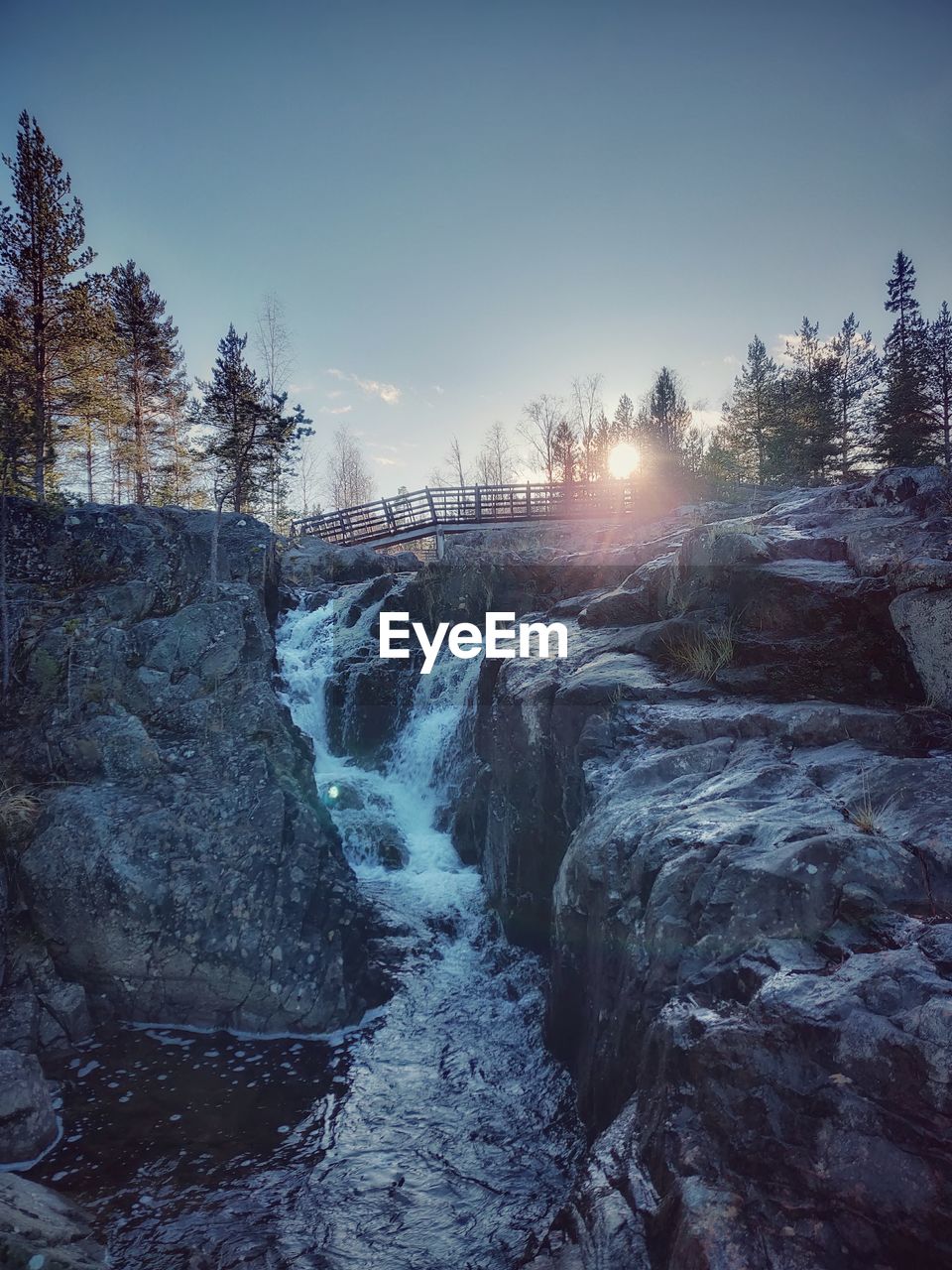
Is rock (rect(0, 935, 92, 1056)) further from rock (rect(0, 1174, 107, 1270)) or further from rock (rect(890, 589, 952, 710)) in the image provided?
rock (rect(890, 589, 952, 710))

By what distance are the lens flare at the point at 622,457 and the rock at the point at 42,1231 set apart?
48402 mm

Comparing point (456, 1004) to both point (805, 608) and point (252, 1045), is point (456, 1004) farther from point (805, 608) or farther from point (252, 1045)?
point (805, 608)

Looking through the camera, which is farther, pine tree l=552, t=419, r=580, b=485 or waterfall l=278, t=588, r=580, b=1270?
pine tree l=552, t=419, r=580, b=485

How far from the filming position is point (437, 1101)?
699cm

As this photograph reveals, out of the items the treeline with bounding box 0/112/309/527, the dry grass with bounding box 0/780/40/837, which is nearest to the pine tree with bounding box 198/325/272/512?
the treeline with bounding box 0/112/309/527

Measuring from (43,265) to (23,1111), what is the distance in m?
23.1

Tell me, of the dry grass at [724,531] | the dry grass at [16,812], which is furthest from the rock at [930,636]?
the dry grass at [16,812]

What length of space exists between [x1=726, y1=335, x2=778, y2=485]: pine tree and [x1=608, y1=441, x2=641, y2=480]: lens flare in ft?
24.9

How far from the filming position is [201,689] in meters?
11.5

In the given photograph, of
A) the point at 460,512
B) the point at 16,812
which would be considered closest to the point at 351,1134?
the point at 16,812

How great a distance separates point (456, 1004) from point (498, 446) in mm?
66835

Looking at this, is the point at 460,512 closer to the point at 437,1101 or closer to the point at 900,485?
the point at 900,485

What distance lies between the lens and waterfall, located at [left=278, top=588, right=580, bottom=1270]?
211 inches

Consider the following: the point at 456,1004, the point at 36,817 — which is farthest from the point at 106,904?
the point at 456,1004
